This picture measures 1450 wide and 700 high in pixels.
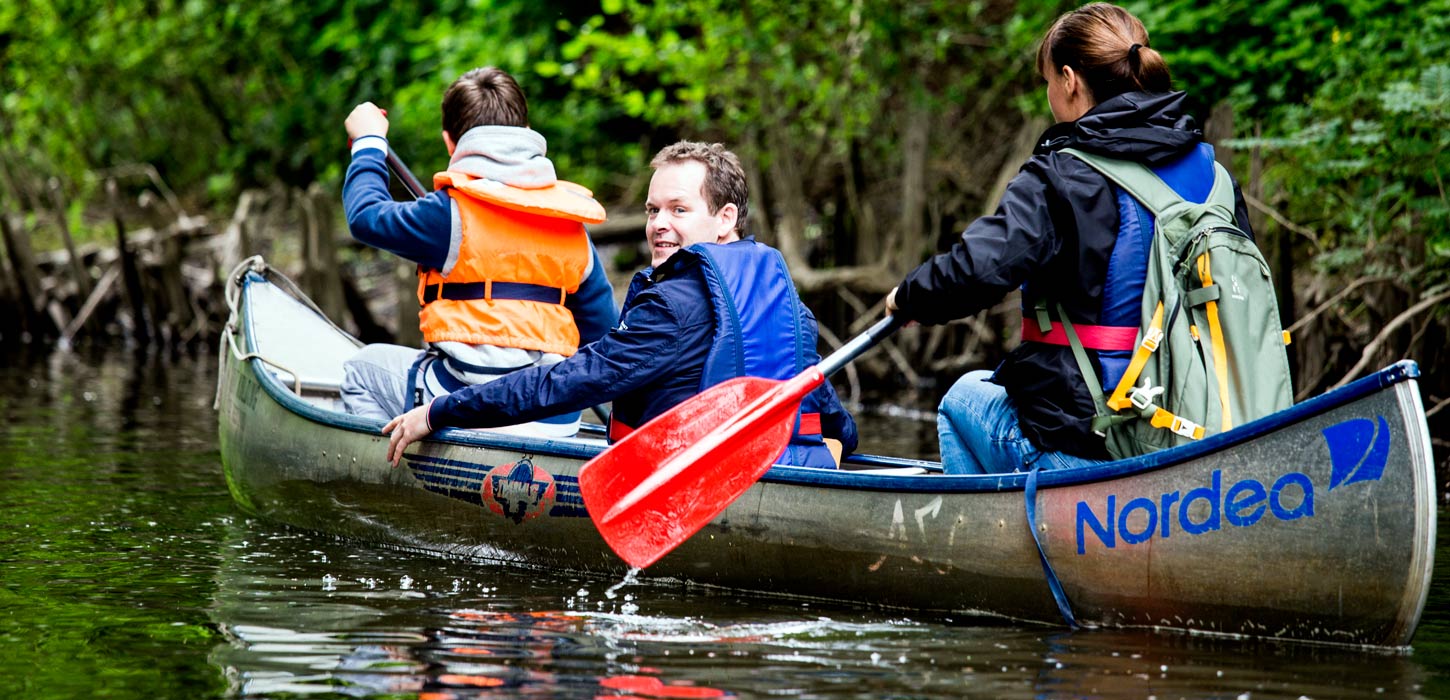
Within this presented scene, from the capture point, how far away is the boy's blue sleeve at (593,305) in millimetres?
4957

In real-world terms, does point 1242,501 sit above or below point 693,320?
below

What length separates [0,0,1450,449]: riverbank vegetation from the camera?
264 inches

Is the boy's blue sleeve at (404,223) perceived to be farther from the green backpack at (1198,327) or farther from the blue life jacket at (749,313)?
the green backpack at (1198,327)

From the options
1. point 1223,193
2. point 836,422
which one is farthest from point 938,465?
point 1223,193

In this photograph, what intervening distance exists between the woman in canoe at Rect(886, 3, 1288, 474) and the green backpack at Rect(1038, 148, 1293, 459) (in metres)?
0.04

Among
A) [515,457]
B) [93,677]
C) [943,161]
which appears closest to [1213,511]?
[515,457]

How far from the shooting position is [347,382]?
5.08 metres

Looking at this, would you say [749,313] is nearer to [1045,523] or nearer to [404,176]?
[1045,523]

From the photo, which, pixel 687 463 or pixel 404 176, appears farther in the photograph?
pixel 404 176

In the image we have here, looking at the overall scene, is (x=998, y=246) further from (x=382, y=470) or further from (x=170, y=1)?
(x=170, y=1)

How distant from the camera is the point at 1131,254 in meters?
3.40

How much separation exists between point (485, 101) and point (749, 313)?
1.27m

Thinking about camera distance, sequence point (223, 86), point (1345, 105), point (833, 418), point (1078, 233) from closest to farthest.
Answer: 1. point (1078, 233)
2. point (833, 418)
3. point (1345, 105)
4. point (223, 86)

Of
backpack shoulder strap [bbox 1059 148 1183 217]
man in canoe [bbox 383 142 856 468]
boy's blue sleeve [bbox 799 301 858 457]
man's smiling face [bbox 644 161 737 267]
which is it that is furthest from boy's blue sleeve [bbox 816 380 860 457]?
backpack shoulder strap [bbox 1059 148 1183 217]
